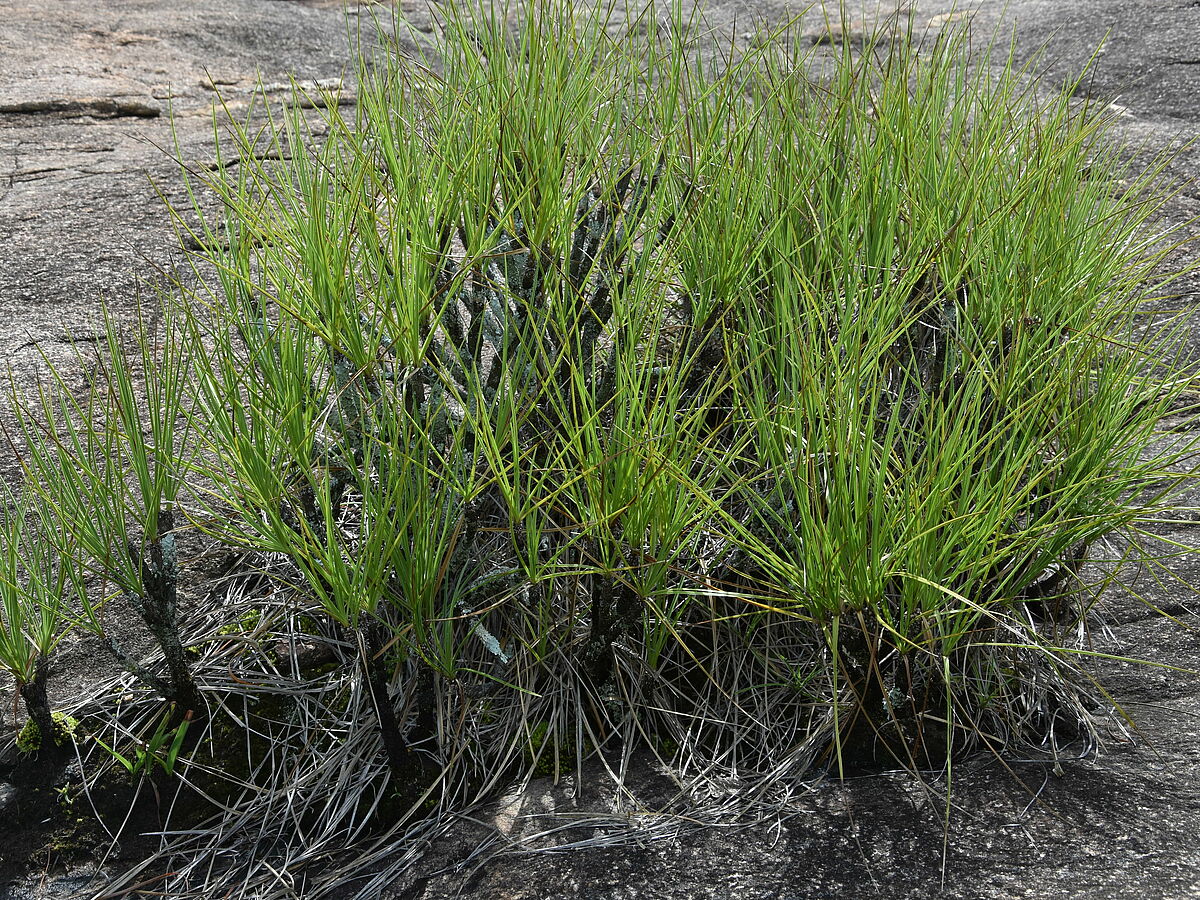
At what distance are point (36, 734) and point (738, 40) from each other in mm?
2499

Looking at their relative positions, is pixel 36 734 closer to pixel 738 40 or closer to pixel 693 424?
pixel 693 424

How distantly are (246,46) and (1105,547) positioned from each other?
8.91 feet

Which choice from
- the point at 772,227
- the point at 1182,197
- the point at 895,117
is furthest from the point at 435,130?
the point at 1182,197

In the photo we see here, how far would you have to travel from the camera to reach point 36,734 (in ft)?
4.39

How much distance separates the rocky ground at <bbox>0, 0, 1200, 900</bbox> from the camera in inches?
40.7

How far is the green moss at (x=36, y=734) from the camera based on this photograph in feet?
4.36

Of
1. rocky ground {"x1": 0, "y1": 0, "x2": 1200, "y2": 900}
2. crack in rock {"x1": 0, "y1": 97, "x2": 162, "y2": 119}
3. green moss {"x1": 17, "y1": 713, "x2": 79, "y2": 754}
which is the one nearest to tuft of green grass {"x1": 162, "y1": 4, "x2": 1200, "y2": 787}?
rocky ground {"x1": 0, "y1": 0, "x2": 1200, "y2": 900}

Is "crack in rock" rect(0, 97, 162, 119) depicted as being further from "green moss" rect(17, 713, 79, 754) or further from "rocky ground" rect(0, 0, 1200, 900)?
"green moss" rect(17, 713, 79, 754)

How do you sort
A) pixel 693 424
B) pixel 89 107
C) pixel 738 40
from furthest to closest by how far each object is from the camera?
pixel 738 40
pixel 89 107
pixel 693 424

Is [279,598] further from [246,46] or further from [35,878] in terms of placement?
[246,46]

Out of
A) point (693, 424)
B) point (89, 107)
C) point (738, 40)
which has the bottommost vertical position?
point (693, 424)

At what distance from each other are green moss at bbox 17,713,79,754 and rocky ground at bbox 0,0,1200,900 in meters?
0.06

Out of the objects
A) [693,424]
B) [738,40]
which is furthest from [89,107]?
[693,424]

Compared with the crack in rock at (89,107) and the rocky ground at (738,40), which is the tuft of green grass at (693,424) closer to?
the rocky ground at (738,40)
